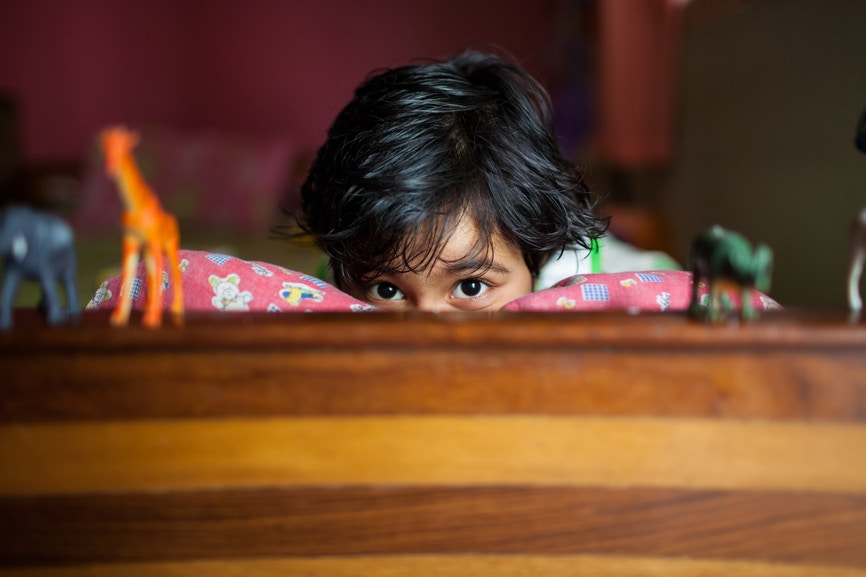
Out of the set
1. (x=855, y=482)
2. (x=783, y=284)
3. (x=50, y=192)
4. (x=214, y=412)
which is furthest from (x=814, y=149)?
(x=50, y=192)

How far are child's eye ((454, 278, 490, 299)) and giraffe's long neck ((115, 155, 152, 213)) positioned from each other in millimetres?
549

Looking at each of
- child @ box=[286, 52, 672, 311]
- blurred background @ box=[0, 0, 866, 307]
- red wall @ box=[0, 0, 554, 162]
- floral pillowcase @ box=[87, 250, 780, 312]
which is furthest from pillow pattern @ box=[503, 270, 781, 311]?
red wall @ box=[0, 0, 554, 162]

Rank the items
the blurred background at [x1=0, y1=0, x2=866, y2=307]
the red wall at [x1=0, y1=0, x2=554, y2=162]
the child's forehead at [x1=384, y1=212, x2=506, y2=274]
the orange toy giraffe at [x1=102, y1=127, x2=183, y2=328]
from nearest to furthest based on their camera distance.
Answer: the orange toy giraffe at [x1=102, y1=127, x2=183, y2=328] → the child's forehead at [x1=384, y1=212, x2=506, y2=274] → the blurred background at [x1=0, y1=0, x2=866, y2=307] → the red wall at [x1=0, y1=0, x2=554, y2=162]

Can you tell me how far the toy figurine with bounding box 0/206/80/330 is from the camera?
1.94 ft

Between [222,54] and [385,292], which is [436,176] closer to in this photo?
[385,292]

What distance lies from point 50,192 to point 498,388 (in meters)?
4.33

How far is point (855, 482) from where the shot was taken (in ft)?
2.03

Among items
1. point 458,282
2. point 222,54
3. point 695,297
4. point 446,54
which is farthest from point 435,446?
point 222,54

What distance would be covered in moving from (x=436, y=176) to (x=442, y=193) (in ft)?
0.08

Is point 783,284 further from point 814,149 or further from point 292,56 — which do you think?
point 292,56

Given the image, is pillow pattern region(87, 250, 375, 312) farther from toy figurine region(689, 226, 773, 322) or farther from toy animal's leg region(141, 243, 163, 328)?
toy figurine region(689, 226, 773, 322)

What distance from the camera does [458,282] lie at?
3.52ft

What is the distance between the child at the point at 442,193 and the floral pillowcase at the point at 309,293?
202mm

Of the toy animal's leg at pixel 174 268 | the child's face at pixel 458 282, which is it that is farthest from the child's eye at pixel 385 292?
the toy animal's leg at pixel 174 268
